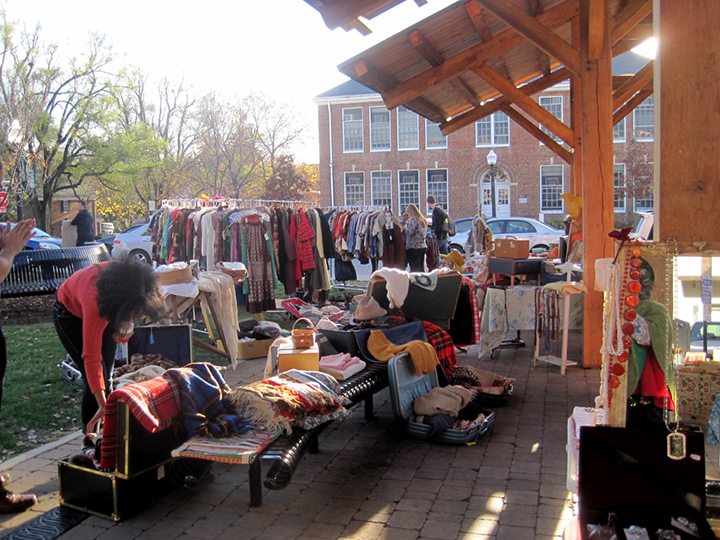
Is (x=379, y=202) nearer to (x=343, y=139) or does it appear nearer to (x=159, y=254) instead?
(x=343, y=139)

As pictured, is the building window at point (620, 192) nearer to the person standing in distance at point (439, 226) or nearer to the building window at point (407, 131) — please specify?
the building window at point (407, 131)

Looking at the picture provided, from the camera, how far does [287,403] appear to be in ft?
11.1

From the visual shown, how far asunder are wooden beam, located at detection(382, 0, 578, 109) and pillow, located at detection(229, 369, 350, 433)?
5192mm

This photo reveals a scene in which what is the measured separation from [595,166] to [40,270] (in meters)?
8.55

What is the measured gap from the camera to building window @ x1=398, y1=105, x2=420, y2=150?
97.9 feet

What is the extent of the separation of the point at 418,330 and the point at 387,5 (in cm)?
257

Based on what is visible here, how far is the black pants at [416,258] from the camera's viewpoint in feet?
37.3

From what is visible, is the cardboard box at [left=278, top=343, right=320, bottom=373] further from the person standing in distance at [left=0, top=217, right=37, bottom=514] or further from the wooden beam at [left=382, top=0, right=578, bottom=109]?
the wooden beam at [left=382, top=0, right=578, bottom=109]

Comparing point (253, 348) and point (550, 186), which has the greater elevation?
point (550, 186)

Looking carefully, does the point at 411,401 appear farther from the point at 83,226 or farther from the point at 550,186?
the point at 550,186

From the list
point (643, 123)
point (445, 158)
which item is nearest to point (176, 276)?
point (445, 158)

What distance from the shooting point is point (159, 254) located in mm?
9523

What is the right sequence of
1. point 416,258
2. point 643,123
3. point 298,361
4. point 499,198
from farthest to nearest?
1. point 499,198
2. point 643,123
3. point 416,258
4. point 298,361

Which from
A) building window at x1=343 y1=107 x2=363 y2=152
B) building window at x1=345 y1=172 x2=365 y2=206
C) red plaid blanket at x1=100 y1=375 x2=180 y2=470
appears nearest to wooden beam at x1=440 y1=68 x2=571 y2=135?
red plaid blanket at x1=100 y1=375 x2=180 y2=470
